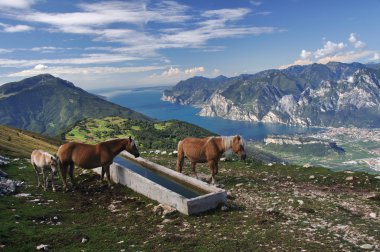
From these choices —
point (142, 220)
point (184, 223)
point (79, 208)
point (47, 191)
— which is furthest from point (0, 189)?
point (184, 223)

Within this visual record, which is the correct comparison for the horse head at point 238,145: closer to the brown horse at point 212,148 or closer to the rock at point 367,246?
the brown horse at point 212,148

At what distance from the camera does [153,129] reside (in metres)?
197

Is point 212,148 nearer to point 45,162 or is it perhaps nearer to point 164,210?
point 164,210

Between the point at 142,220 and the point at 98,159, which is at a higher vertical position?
the point at 98,159

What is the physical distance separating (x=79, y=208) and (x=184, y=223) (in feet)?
18.0

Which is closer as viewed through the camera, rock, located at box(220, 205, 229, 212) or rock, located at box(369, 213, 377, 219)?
rock, located at box(369, 213, 377, 219)

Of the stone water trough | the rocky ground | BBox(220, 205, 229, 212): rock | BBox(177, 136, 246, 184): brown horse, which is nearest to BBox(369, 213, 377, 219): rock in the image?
the rocky ground

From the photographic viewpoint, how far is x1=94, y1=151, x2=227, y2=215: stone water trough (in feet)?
45.5

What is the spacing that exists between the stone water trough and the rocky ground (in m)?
0.40

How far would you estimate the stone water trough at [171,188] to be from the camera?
13.9 m

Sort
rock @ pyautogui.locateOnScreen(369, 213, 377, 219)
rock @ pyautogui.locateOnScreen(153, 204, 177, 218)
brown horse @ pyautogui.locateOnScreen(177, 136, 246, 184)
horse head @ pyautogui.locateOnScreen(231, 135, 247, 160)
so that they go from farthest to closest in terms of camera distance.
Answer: brown horse @ pyautogui.locateOnScreen(177, 136, 246, 184) < horse head @ pyautogui.locateOnScreen(231, 135, 247, 160) < rock @ pyautogui.locateOnScreen(153, 204, 177, 218) < rock @ pyautogui.locateOnScreen(369, 213, 377, 219)

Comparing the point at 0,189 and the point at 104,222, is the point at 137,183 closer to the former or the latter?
the point at 104,222

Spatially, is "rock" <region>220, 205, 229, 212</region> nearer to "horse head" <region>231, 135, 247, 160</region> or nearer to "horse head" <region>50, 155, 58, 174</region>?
"horse head" <region>231, 135, 247, 160</region>

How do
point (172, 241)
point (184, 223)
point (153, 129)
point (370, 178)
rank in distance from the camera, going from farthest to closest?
point (153, 129) → point (370, 178) → point (184, 223) → point (172, 241)
